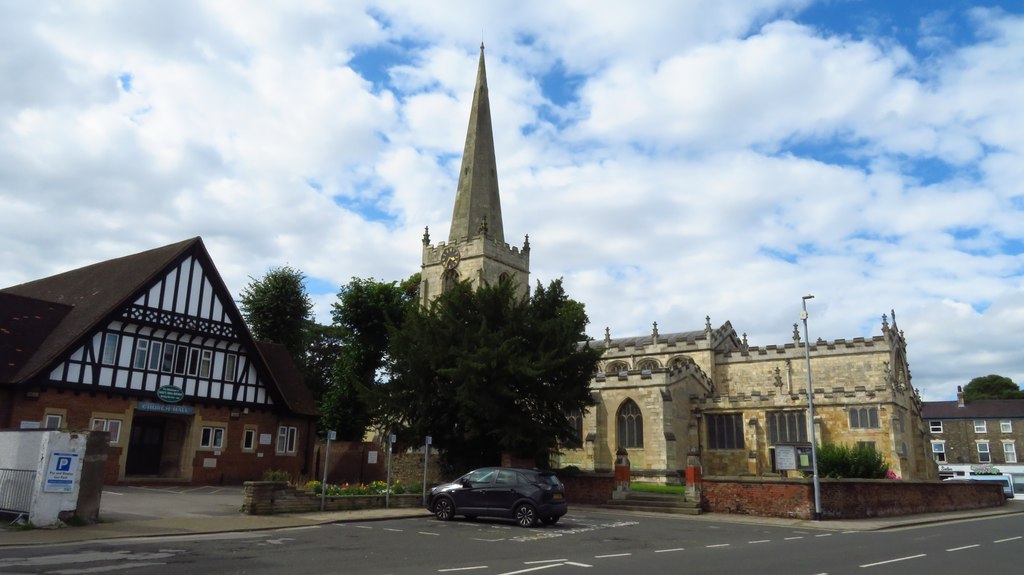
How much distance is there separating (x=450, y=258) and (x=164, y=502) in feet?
107

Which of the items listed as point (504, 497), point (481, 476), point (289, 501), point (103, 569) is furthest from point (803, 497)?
point (103, 569)

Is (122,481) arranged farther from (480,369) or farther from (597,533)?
(597,533)

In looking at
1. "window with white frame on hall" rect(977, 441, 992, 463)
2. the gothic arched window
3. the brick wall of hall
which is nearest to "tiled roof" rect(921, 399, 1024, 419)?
"window with white frame on hall" rect(977, 441, 992, 463)

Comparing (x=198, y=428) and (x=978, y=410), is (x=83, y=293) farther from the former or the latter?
(x=978, y=410)

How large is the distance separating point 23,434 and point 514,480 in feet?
36.0

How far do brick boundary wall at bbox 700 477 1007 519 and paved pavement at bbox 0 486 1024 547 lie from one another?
54 centimetres

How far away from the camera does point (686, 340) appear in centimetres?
5209

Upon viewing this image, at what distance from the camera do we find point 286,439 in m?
33.1

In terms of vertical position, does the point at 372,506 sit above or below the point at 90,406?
below

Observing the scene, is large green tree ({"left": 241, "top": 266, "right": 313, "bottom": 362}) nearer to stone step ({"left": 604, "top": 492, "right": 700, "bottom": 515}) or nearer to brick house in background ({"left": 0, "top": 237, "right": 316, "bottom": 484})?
brick house in background ({"left": 0, "top": 237, "right": 316, "bottom": 484})

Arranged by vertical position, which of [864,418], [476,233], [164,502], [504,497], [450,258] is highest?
[476,233]

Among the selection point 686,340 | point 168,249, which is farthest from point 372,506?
point 686,340

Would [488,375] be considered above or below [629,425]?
above

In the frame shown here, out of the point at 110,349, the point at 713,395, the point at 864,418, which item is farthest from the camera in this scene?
the point at 713,395
